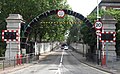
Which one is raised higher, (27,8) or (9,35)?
(27,8)

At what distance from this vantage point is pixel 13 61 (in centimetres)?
3023

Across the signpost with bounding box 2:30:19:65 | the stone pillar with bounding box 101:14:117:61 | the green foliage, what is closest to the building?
the green foliage

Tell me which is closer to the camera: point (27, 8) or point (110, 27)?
point (110, 27)

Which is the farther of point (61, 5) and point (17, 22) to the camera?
point (61, 5)

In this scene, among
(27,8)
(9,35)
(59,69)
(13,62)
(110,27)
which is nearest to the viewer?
(59,69)

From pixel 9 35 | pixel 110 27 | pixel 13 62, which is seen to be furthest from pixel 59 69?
pixel 110 27

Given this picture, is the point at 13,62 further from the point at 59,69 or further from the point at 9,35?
the point at 59,69

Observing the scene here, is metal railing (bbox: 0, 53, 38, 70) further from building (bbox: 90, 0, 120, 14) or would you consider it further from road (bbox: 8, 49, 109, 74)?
building (bbox: 90, 0, 120, 14)

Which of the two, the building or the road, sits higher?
the building

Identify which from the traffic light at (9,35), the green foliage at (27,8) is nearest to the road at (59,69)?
the traffic light at (9,35)

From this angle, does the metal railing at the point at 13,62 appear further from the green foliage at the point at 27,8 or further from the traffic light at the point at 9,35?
the green foliage at the point at 27,8

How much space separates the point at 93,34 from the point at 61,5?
19059 mm

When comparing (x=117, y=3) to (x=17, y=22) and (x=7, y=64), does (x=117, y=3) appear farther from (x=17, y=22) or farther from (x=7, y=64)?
(x=7, y=64)

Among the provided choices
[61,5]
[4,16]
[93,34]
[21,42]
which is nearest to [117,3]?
[61,5]
